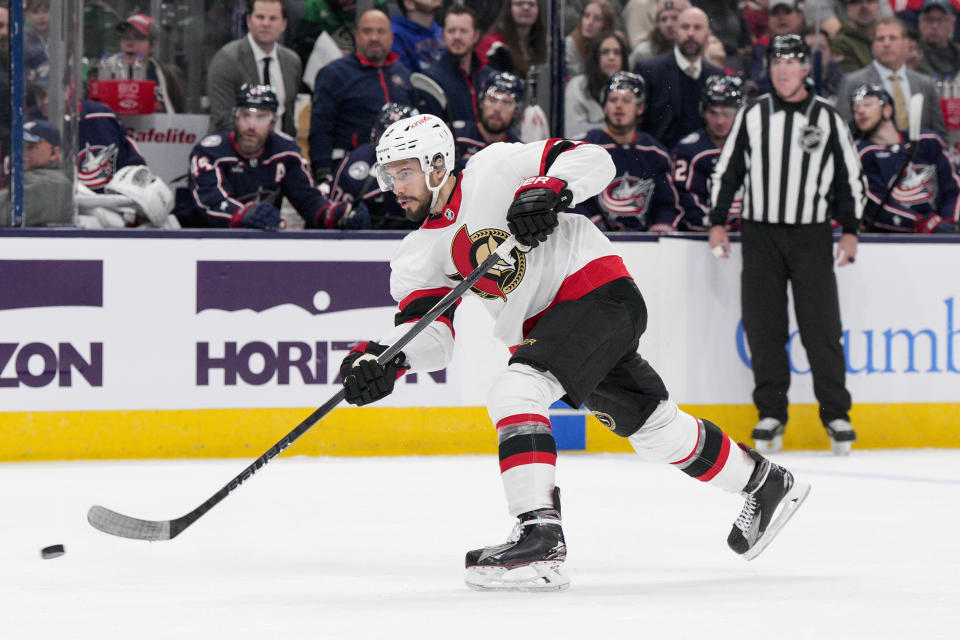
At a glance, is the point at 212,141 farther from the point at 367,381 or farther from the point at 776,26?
the point at 776,26

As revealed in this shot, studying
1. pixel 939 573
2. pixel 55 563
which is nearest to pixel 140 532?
pixel 55 563

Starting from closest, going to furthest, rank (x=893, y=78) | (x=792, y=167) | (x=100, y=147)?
1. (x=792, y=167)
2. (x=100, y=147)
3. (x=893, y=78)

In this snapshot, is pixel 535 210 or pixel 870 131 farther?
pixel 870 131

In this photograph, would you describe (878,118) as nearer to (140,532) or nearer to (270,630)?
(140,532)

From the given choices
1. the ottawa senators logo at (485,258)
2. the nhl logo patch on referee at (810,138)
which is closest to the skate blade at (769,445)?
the nhl logo patch on referee at (810,138)

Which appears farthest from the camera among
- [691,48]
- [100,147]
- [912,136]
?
[691,48]

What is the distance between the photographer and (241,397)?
5.01 m

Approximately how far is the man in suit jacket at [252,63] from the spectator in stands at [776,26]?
7.30 feet

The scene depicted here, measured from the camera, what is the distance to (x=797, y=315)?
524cm

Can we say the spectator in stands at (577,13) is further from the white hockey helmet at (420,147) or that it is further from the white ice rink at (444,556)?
the white hockey helmet at (420,147)

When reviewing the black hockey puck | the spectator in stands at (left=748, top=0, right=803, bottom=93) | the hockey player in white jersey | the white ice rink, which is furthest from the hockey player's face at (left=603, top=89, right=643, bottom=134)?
the black hockey puck

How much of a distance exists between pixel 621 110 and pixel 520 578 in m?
3.29

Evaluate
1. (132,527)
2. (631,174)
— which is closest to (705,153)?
(631,174)

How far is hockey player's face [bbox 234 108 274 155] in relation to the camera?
17.6ft
